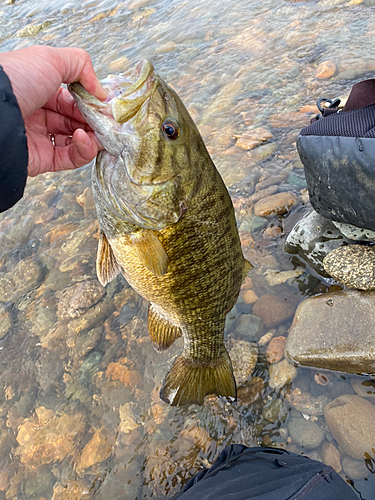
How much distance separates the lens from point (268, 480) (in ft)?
7.22

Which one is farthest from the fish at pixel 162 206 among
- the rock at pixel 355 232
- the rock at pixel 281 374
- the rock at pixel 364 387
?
the rock at pixel 355 232

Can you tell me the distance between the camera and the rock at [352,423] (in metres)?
2.72

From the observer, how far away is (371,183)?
288 centimetres

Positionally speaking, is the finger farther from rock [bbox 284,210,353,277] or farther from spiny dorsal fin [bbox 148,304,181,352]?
rock [bbox 284,210,353,277]

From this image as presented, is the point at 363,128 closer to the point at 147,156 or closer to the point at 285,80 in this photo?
the point at 147,156

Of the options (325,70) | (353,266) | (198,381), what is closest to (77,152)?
(198,381)

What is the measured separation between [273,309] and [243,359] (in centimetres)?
60

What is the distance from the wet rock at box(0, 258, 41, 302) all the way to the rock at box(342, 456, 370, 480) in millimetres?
3730

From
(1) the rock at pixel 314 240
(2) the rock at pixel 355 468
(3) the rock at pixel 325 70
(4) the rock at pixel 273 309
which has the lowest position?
(2) the rock at pixel 355 468

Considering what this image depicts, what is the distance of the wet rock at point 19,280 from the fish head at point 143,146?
114 inches

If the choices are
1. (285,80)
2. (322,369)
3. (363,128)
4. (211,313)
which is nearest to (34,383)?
(211,313)

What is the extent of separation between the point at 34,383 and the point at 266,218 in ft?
10.2

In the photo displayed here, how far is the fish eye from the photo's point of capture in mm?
1982

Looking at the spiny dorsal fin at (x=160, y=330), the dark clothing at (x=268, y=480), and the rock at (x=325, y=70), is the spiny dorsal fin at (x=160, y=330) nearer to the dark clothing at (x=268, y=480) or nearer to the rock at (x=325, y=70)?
the dark clothing at (x=268, y=480)
